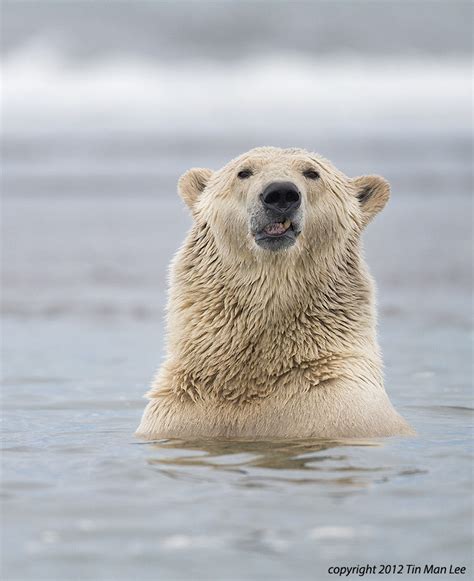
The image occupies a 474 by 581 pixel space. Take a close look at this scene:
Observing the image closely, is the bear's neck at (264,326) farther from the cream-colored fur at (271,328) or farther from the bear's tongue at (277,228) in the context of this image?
the bear's tongue at (277,228)

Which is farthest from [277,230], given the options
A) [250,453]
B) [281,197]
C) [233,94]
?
[233,94]

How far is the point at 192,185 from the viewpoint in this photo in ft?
22.8

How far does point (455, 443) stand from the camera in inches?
254

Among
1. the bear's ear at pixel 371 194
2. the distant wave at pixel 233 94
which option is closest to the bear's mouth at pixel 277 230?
the bear's ear at pixel 371 194

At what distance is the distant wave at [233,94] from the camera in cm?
4353

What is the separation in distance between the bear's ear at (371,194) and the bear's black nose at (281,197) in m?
0.88

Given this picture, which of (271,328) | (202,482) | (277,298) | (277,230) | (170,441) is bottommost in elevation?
(202,482)

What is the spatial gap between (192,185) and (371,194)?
0.99m

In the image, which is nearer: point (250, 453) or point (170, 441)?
point (250, 453)

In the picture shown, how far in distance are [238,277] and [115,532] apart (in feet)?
6.55

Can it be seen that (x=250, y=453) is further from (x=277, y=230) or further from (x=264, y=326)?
(x=277, y=230)

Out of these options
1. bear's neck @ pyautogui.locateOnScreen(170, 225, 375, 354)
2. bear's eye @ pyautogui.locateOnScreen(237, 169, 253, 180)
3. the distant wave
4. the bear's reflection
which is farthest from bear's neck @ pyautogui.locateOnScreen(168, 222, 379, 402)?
the distant wave

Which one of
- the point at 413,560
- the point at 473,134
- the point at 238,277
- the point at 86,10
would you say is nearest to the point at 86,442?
the point at 238,277

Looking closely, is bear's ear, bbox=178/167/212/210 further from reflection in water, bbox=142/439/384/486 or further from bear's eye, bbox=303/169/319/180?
reflection in water, bbox=142/439/384/486
